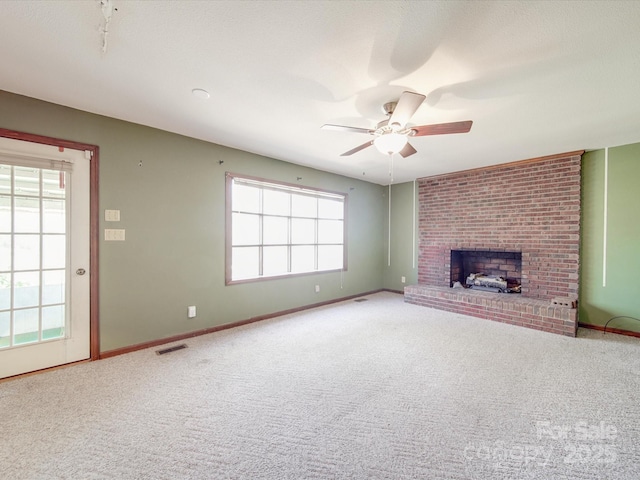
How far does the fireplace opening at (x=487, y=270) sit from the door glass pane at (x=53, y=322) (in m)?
5.36

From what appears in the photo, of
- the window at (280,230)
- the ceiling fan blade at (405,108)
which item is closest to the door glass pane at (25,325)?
the window at (280,230)

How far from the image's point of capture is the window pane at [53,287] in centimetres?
246

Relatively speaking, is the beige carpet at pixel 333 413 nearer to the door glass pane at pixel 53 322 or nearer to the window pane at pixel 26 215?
the door glass pane at pixel 53 322

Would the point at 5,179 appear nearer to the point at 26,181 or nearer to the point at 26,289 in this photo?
the point at 26,181

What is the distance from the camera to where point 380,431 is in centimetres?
172

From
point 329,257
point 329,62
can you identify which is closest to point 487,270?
point 329,257

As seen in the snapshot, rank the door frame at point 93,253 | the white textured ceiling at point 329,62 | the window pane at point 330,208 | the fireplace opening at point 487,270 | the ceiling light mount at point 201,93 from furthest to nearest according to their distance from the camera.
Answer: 1. the window pane at point 330,208
2. the fireplace opening at point 487,270
3. the door frame at point 93,253
4. the ceiling light mount at point 201,93
5. the white textured ceiling at point 329,62

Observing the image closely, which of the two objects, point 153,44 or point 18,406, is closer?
point 153,44

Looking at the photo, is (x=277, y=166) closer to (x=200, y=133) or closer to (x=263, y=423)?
(x=200, y=133)

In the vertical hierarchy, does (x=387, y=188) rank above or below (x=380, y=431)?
above

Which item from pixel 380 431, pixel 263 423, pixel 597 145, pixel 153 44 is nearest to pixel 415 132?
pixel 153 44

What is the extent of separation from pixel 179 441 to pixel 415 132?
276cm

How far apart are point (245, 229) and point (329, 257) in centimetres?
177

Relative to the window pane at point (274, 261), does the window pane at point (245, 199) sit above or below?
above
